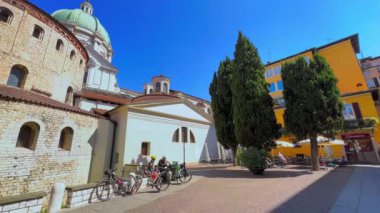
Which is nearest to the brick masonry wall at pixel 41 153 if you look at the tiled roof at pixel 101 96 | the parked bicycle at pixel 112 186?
the tiled roof at pixel 101 96

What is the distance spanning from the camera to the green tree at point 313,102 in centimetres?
1280

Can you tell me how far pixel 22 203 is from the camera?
4.36 metres

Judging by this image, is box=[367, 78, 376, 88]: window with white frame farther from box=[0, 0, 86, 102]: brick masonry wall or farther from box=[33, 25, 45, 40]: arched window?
box=[33, 25, 45, 40]: arched window

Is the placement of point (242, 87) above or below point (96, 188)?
above

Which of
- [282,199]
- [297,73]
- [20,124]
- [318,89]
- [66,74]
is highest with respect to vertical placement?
[66,74]

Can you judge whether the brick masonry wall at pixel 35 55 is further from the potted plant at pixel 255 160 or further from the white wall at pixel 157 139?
the potted plant at pixel 255 160

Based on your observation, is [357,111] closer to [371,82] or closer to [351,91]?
[351,91]

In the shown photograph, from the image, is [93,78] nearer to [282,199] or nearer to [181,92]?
[181,92]

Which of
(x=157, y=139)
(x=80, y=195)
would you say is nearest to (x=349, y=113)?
(x=157, y=139)

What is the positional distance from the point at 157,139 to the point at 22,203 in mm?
13041

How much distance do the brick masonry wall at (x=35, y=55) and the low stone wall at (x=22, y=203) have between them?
44.2 feet

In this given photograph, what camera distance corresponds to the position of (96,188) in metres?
6.32

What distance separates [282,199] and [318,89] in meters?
10.1

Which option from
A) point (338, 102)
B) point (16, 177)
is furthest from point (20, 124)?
point (338, 102)
